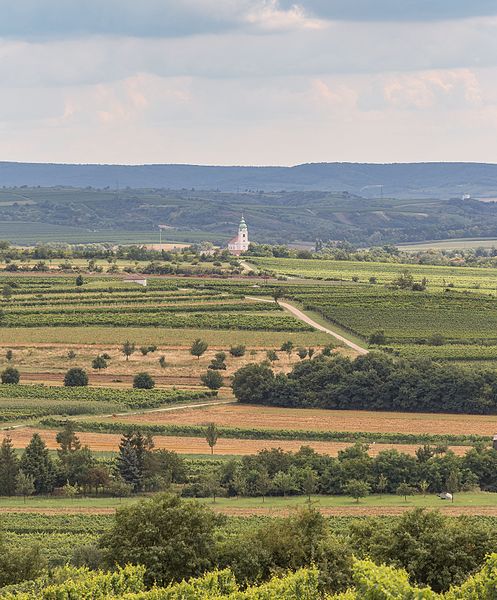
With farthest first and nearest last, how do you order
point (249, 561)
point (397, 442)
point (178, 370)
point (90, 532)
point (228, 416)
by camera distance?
point (178, 370), point (228, 416), point (397, 442), point (90, 532), point (249, 561)

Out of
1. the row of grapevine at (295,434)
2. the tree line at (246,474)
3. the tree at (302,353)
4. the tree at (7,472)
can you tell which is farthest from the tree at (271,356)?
the tree at (7,472)

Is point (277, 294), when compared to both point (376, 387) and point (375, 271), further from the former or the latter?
point (375, 271)

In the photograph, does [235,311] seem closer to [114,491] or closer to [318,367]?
[318,367]

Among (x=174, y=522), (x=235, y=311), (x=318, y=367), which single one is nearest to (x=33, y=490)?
(x=174, y=522)

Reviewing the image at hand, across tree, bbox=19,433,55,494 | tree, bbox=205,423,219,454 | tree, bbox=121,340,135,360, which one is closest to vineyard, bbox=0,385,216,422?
tree, bbox=205,423,219,454

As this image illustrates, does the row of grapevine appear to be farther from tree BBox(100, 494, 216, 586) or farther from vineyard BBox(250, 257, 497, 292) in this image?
vineyard BBox(250, 257, 497, 292)

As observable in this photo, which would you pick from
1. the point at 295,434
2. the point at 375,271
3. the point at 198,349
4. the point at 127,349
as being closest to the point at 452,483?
the point at 295,434
